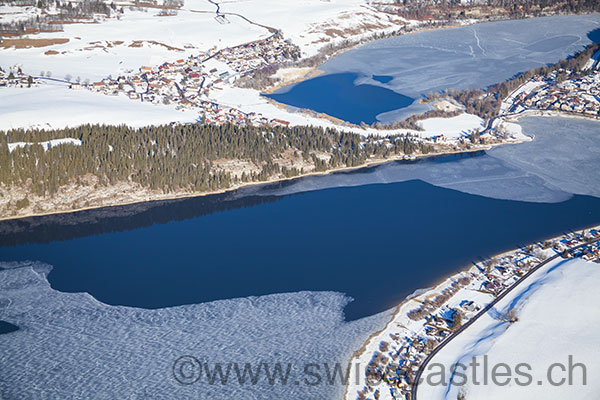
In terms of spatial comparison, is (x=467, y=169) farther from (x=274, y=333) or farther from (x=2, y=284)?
(x=2, y=284)

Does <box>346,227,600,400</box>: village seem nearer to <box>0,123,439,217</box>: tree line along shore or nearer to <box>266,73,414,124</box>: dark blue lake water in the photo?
<box>0,123,439,217</box>: tree line along shore

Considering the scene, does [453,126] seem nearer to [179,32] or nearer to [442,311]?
[442,311]

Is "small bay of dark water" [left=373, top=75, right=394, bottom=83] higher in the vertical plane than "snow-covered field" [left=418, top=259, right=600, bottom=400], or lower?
higher

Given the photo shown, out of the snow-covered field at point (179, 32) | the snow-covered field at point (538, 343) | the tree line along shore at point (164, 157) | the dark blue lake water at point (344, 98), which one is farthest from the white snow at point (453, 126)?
the snow-covered field at point (179, 32)

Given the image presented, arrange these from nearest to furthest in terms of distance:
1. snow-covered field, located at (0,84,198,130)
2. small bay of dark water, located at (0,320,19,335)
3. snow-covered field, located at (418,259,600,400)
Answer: snow-covered field, located at (418,259,600,400), small bay of dark water, located at (0,320,19,335), snow-covered field, located at (0,84,198,130)

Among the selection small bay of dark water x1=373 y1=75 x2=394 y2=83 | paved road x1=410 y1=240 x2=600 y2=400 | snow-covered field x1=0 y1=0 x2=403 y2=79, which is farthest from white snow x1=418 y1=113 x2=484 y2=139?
snow-covered field x1=0 y1=0 x2=403 y2=79
